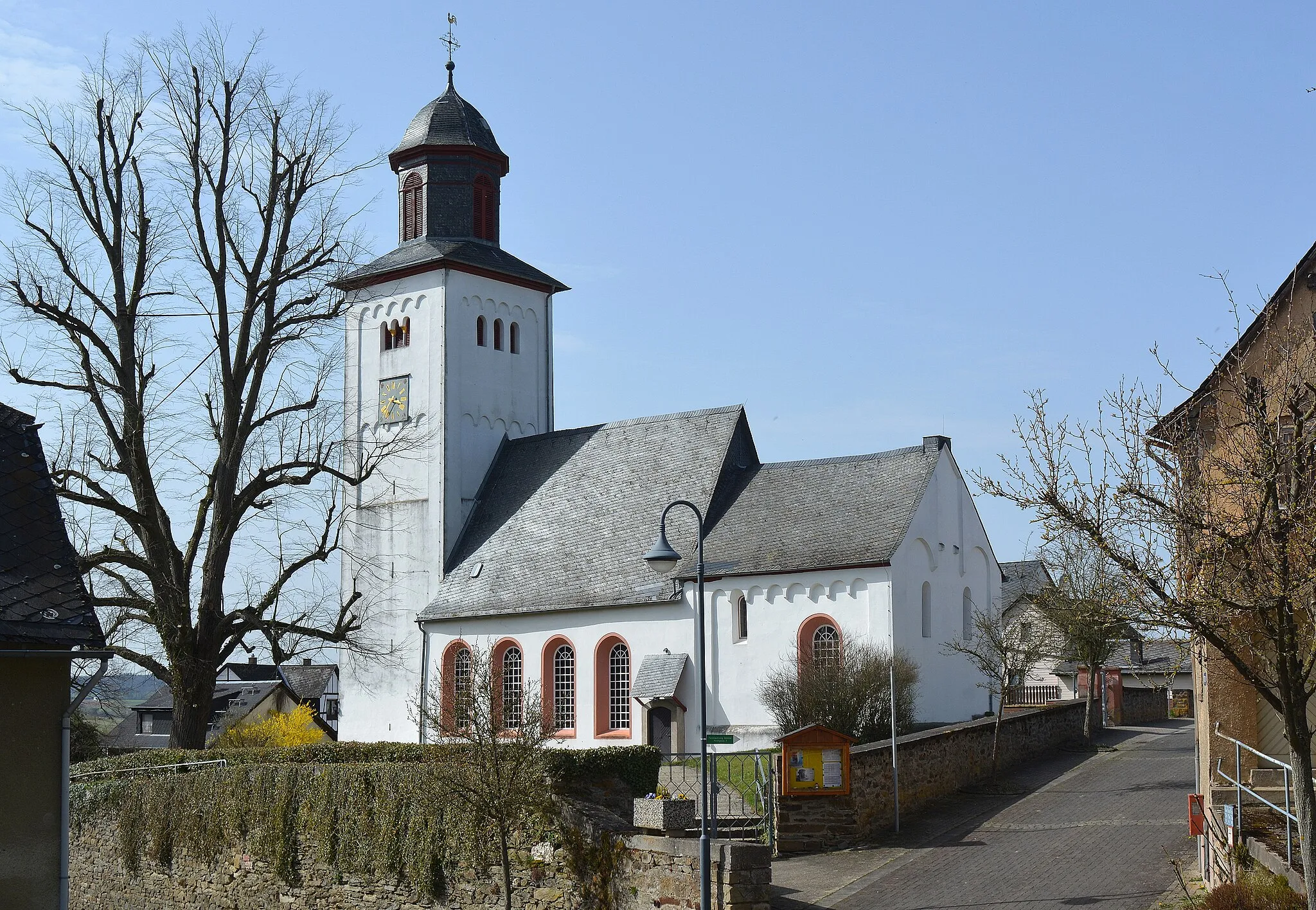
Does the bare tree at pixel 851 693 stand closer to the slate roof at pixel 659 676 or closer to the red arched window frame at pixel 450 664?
the slate roof at pixel 659 676

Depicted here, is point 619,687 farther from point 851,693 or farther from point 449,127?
point 449,127

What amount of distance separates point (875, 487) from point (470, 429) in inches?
560

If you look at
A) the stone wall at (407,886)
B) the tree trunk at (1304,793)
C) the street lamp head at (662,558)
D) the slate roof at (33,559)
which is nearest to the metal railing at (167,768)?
the stone wall at (407,886)

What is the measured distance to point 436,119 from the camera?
43.9 metres

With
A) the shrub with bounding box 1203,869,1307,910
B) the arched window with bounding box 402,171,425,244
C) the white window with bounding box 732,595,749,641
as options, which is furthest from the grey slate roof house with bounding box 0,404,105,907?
the arched window with bounding box 402,171,425,244

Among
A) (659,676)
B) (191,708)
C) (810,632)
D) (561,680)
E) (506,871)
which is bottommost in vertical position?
(506,871)

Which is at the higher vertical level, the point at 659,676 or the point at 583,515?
the point at 583,515

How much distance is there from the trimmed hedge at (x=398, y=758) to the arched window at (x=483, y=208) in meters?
23.5

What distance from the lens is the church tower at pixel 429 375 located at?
138ft

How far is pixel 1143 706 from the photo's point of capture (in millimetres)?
43281

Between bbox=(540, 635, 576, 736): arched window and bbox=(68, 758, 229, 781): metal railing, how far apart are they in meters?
13.9

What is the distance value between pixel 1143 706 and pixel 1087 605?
1356 inches

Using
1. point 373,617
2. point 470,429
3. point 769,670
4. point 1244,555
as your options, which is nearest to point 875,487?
point 769,670

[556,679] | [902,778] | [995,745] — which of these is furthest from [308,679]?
[902,778]
